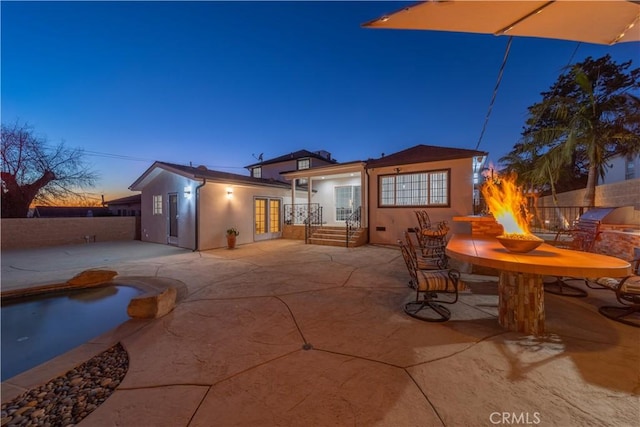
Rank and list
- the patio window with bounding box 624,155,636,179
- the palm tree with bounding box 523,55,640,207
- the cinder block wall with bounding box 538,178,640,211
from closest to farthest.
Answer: the palm tree with bounding box 523,55,640,207, the cinder block wall with bounding box 538,178,640,211, the patio window with bounding box 624,155,636,179

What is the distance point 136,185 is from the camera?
40.2ft

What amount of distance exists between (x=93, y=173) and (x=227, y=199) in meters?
12.5

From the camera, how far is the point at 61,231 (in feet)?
36.2

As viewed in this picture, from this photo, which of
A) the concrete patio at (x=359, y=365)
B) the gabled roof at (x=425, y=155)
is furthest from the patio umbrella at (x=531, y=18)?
the gabled roof at (x=425, y=155)

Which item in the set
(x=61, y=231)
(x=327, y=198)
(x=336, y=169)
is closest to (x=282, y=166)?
(x=327, y=198)

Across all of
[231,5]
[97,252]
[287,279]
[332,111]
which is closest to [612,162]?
[332,111]

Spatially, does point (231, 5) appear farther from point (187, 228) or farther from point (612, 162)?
point (612, 162)

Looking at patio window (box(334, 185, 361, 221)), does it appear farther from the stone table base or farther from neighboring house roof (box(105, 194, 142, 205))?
neighboring house roof (box(105, 194, 142, 205))

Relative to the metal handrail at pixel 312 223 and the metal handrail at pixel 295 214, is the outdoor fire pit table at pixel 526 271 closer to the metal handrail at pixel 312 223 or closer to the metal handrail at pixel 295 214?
the metal handrail at pixel 312 223

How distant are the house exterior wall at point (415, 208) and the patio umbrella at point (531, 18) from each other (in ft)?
21.0

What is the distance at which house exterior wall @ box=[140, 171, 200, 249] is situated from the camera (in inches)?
378

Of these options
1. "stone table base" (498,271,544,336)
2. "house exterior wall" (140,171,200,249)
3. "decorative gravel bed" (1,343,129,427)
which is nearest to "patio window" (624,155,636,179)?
"stone table base" (498,271,544,336)

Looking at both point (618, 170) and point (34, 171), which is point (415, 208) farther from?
point (34, 171)

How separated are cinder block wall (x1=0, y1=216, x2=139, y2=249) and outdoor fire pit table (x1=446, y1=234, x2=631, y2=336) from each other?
1590cm
